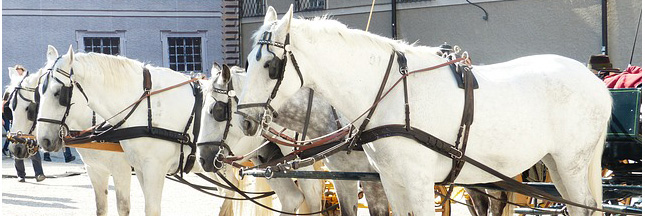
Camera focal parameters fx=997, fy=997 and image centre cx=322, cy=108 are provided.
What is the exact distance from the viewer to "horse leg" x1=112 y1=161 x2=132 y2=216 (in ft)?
26.9

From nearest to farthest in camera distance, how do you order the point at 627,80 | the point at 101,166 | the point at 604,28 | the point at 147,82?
the point at 627,80 → the point at 147,82 → the point at 101,166 → the point at 604,28

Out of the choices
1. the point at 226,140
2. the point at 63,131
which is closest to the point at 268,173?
the point at 226,140

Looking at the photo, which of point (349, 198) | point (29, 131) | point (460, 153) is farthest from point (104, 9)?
point (460, 153)

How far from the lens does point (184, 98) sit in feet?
26.8

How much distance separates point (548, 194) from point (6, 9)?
1031 inches

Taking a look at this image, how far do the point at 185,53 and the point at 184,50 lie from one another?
0.10 metres

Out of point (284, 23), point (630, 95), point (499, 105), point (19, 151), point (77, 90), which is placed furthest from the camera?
point (19, 151)

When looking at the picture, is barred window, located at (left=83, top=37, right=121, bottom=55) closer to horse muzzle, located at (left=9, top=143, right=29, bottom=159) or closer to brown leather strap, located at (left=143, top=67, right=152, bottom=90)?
horse muzzle, located at (left=9, top=143, right=29, bottom=159)

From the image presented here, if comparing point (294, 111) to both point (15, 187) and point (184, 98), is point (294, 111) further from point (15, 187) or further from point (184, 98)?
point (15, 187)

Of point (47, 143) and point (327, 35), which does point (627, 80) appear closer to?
point (327, 35)

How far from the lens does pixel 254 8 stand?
27.4m

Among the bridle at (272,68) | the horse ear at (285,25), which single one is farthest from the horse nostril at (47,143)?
the horse ear at (285,25)

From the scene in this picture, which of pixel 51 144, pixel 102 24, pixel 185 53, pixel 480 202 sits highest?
pixel 102 24

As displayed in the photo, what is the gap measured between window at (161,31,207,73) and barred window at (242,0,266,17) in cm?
454
